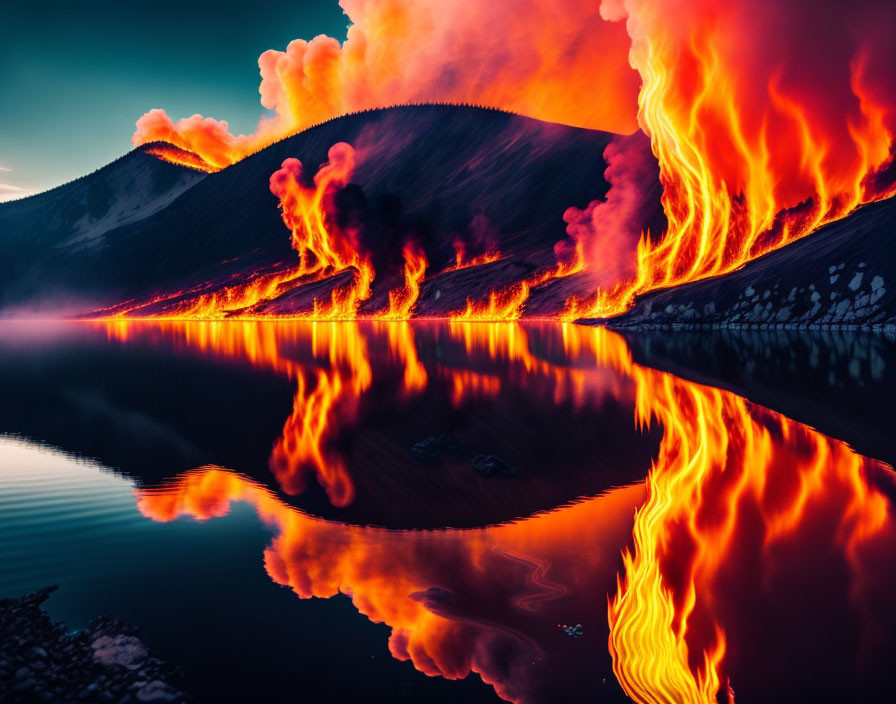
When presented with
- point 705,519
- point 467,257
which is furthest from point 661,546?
point 467,257

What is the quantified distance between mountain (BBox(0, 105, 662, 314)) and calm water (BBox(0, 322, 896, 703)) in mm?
59880

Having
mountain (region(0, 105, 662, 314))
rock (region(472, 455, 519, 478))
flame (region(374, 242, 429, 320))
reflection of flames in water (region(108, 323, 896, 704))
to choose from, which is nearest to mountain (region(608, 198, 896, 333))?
mountain (region(0, 105, 662, 314))

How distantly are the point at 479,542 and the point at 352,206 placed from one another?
102 meters

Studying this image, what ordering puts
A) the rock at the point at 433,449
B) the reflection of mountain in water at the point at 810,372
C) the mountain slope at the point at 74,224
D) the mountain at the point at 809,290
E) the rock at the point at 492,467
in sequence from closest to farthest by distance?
1. the rock at the point at 492,467
2. the rock at the point at 433,449
3. the reflection of mountain in water at the point at 810,372
4. the mountain at the point at 809,290
5. the mountain slope at the point at 74,224

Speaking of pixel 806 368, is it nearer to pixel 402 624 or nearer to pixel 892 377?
pixel 892 377

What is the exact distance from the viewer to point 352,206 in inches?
4131

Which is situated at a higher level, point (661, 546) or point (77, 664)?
point (77, 664)

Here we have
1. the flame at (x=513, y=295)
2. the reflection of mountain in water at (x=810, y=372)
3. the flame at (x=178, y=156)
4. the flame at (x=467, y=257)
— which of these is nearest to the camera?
the reflection of mountain in water at (x=810, y=372)

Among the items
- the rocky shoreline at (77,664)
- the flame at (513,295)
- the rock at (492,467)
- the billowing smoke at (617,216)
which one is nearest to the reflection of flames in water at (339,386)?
the rock at (492,467)

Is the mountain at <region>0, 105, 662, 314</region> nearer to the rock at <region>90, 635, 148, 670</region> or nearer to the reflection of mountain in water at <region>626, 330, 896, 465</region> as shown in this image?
the reflection of mountain in water at <region>626, 330, 896, 465</region>

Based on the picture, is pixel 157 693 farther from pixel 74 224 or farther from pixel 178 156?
pixel 178 156

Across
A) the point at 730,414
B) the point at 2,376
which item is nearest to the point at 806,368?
the point at 730,414

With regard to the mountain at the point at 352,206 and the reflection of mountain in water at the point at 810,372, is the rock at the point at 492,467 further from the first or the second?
the mountain at the point at 352,206

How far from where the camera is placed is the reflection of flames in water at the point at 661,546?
480 cm
